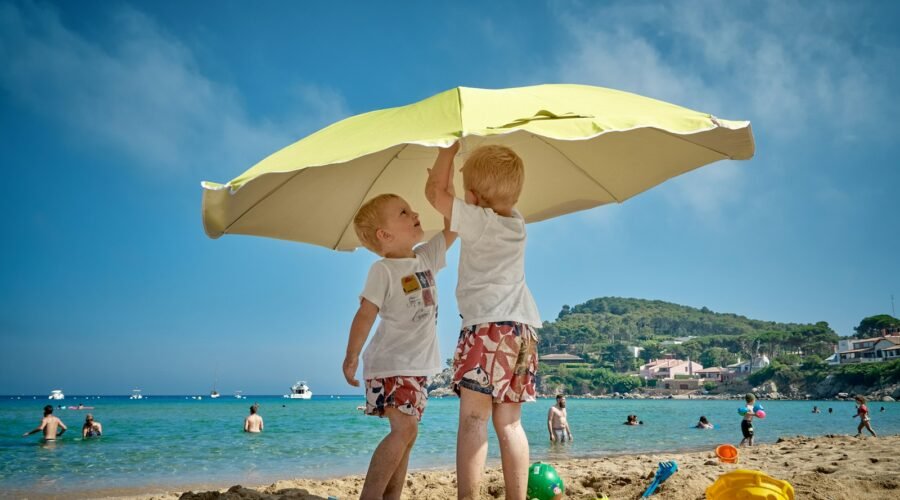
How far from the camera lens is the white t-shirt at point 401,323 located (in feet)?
10.5

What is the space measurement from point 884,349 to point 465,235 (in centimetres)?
10922

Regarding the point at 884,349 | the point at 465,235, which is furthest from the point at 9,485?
the point at 884,349

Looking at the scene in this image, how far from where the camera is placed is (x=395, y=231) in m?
3.40

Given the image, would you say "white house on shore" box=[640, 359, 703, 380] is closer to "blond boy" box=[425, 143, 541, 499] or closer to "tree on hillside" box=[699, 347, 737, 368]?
"tree on hillside" box=[699, 347, 737, 368]

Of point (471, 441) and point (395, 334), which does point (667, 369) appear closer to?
point (395, 334)

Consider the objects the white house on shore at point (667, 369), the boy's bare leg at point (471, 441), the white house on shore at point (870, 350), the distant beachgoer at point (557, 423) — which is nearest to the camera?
the boy's bare leg at point (471, 441)

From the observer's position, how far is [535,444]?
53.9ft

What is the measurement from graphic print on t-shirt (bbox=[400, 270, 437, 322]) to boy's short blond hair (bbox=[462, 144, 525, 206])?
0.62 metres

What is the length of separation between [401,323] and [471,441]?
30.4 inches

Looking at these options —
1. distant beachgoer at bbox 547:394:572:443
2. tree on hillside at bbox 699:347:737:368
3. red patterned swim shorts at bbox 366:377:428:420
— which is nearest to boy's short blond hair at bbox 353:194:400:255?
red patterned swim shorts at bbox 366:377:428:420

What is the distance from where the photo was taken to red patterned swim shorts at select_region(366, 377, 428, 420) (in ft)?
10.3

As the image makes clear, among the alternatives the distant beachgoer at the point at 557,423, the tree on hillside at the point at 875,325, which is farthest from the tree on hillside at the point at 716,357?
the distant beachgoer at the point at 557,423

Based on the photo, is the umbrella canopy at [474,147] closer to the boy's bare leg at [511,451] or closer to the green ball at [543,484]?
the boy's bare leg at [511,451]

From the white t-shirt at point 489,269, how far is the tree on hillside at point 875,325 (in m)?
132
